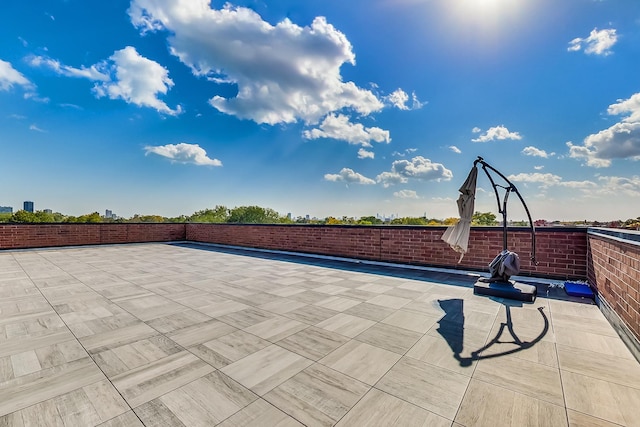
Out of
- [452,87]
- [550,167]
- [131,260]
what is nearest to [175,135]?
[131,260]

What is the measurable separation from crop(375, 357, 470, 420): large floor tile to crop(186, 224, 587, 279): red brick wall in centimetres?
402

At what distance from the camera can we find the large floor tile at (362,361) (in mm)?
1776

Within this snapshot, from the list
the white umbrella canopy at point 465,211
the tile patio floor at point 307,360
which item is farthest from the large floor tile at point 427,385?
the white umbrella canopy at point 465,211

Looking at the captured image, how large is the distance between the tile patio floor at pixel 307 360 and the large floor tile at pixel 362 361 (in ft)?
0.04

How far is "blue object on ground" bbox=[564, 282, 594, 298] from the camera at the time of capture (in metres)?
3.59

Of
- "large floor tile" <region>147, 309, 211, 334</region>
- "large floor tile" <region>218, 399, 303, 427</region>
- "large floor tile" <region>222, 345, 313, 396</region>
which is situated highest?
"large floor tile" <region>218, 399, 303, 427</region>

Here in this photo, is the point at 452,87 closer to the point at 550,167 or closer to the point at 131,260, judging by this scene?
the point at 550,167

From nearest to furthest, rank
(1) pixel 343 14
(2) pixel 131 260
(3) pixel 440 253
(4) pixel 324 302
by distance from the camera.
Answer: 1. (4) pixel 324 302
2. (3) pixel 440 253
3. (2) pixel 131 260
4. (1) pixel 343 14

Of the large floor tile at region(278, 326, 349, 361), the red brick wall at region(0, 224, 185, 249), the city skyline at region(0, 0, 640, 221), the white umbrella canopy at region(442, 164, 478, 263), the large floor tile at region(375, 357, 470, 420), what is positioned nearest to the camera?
the large floor tile at region(375, 357, 470, 420)

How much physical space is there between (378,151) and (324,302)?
17.8m

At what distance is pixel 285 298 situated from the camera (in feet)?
11.8

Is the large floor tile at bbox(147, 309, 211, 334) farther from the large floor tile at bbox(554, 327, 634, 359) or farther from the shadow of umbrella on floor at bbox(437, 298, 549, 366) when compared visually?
the large floor tile at bbox(554, 327, 634, 359)

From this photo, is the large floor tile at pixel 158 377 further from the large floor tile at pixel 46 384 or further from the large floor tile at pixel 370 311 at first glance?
the large floor tile at pixel 370 311

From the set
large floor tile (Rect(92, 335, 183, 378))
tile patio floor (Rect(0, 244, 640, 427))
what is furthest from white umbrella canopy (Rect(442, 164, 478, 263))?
large floor tile (Rect(92, 335, 183, 378))
